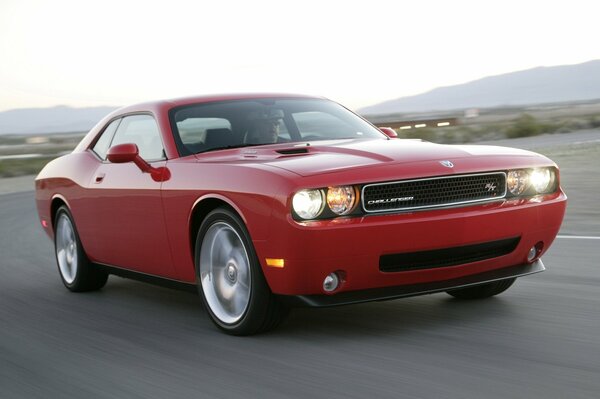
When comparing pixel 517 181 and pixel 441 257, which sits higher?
pixel 517 181

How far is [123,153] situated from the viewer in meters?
6.01

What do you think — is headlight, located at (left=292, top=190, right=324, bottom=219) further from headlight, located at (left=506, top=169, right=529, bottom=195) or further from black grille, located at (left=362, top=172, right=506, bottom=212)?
headlight, located at (left=506, top=169, right=529, bottom=195)

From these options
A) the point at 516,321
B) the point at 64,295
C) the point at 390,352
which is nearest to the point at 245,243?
the point at 390,352

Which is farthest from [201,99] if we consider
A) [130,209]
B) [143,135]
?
[130,209]

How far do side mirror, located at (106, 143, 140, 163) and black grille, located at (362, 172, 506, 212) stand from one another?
74.6 inches

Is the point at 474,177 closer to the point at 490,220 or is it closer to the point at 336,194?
the point at 490,220

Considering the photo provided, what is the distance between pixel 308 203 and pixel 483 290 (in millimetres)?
1670

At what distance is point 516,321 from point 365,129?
6.83ft

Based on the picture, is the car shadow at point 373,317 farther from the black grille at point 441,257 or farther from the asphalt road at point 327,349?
the black grille at point 441,257

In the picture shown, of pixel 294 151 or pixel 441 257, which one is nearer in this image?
pixel 441 257

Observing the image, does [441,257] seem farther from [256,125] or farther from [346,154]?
[256,125]

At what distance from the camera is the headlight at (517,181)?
17.2 ft

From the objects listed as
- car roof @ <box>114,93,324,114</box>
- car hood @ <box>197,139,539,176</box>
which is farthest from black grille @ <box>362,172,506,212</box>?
car roof @ <box>114,93,324,114</box>

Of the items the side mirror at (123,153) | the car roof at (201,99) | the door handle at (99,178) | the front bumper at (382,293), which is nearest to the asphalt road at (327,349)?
the front bumper at (382,293)
